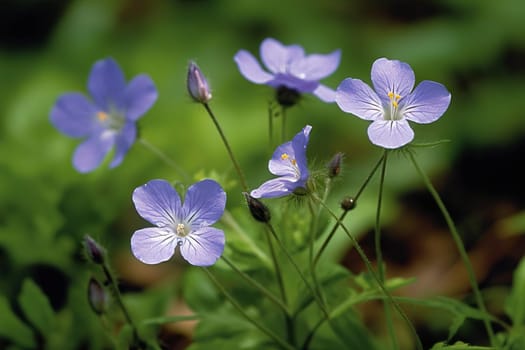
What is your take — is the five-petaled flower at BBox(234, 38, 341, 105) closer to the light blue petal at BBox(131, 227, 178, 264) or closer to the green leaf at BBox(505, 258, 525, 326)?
the light blue petal at BBox(131, 227, 178, 264)

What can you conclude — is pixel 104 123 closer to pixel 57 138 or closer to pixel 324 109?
pixel 57 138

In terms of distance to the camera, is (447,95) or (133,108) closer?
(447,95)

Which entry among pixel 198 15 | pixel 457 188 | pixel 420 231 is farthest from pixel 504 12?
pixel 198 15

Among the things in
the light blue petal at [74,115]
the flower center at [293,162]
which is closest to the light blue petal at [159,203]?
the flower center at [293,162]

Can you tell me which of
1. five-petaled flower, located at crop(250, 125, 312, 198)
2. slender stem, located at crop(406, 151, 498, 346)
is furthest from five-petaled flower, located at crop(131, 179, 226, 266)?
slender stem, located at crop(406, 151, 498, 346)

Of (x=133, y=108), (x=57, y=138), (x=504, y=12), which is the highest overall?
(x=504, y=12)

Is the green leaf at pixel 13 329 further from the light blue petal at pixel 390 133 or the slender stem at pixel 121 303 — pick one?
the light blue petal at pixel 390 133

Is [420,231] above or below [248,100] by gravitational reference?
below

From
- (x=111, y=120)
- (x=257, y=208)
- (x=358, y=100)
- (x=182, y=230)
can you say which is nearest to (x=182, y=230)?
(x=182, y=230)
